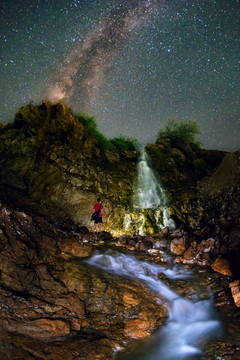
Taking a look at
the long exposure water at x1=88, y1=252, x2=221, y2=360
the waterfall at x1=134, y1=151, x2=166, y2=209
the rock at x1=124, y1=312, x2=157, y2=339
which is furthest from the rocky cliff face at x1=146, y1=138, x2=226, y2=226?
the rock at x1=124, y1=312, x2=157, y2=339

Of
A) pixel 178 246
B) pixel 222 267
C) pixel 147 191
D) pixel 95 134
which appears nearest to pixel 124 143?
pixel 95 134

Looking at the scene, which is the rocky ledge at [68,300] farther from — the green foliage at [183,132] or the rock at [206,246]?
the green foliage at [183,132]

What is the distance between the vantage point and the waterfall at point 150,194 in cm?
1678

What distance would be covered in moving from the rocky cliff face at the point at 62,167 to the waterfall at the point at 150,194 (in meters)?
0.79

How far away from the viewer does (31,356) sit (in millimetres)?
4254

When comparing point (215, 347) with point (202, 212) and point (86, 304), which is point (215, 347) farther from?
point (202, 212)

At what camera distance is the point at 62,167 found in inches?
679

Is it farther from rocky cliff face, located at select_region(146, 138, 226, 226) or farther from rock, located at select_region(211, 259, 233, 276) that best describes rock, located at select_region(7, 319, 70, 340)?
rocky cliff face, located at select_region(146, 138, 226, 226)

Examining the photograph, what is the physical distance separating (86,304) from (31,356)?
2.36m

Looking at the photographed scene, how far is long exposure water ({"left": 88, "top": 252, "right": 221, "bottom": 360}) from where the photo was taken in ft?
18.0

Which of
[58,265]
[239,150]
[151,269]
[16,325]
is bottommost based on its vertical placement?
[16,325]

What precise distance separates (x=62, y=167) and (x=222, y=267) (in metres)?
12.3

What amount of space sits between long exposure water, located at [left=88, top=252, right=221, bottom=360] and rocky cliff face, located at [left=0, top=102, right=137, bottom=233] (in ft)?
19.1

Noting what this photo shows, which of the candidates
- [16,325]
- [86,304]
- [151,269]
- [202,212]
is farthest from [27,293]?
[202,212]
